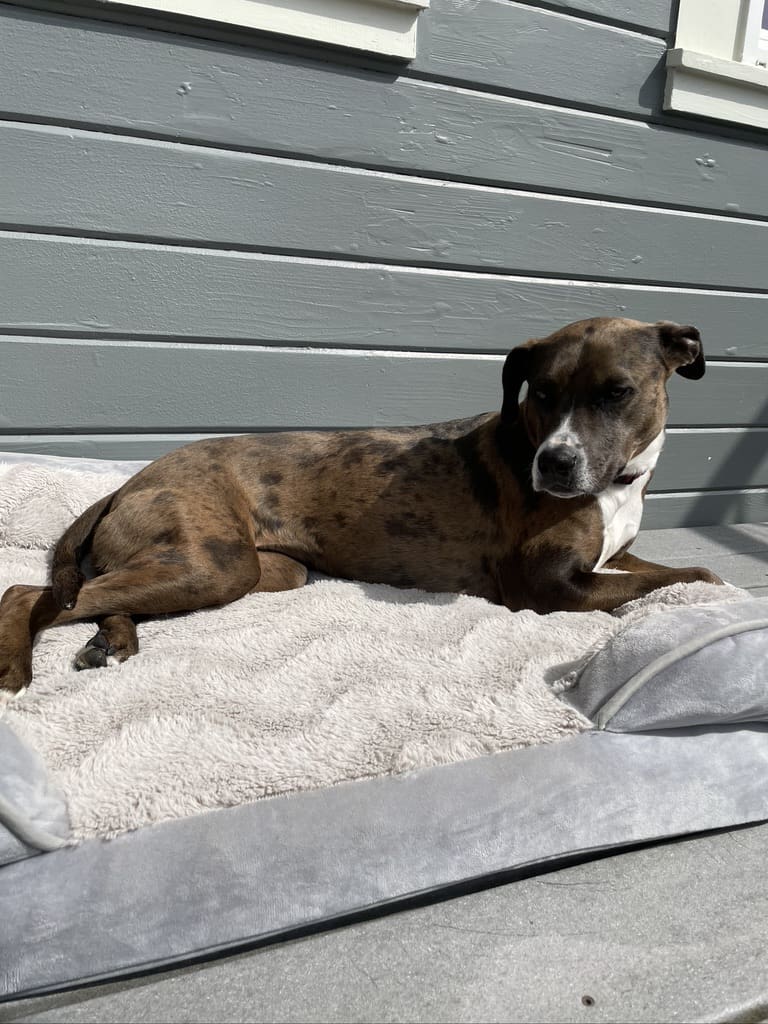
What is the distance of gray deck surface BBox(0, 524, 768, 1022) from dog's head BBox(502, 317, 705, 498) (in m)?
1.33

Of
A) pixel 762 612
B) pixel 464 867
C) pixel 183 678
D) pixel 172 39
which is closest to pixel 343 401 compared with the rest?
pixel 172 39

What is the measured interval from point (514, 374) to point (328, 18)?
6.08ft

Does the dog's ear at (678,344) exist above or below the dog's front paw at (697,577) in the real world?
above

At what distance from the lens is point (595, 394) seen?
2.96m

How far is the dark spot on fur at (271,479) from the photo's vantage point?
11.0 ft

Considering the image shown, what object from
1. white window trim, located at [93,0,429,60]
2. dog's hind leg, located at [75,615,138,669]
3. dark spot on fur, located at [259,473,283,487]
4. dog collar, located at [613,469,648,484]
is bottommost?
dog's hind leg, located at [75,615,138,669]

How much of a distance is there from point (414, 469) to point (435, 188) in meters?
1.61

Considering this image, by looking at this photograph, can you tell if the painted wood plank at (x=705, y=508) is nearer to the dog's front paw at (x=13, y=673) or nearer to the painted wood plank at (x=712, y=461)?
the painted wood plank at (x=712, y=461)

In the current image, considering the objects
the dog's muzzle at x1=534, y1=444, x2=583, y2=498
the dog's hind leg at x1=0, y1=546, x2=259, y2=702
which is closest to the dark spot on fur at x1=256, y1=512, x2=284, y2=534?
the dog's hind leg at x1=0, y1=546, x2=259, y2=702

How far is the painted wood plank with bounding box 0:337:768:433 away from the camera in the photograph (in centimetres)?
375

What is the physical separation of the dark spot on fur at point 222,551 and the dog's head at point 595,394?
106 cm

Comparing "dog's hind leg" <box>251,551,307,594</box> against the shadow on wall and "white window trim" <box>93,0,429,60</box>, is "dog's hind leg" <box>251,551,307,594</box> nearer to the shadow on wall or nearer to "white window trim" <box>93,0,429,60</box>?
"white window trim" <box>93,0,429,60</box>

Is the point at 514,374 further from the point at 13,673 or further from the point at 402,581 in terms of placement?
the point at 13,673

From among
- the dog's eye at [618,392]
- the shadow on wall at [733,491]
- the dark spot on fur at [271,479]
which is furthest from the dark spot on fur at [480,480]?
the shadow on wall at [733,491]
